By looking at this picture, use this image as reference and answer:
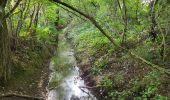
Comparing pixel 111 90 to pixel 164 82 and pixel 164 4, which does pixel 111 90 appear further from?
pixel 164 4

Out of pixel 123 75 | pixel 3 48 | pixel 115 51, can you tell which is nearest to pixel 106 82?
pixel 123 75

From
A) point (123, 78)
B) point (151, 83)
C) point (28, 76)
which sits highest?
point (28, 76)

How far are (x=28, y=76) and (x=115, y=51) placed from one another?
17.3ft

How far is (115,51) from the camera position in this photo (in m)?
18.1

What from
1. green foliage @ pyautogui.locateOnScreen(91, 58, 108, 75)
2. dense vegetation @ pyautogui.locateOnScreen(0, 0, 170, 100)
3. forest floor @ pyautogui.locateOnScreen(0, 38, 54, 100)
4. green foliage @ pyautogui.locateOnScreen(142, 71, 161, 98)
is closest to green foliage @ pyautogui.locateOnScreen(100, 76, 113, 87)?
dense vegetation @ pyautogui.locateOnScreen(0, 0, 170, 100)

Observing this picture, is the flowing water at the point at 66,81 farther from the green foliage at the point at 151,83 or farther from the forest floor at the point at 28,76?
the green foliage at the point at 151,83

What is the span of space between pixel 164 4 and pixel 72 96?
6.51 meters

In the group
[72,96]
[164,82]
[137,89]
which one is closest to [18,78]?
[72,96]

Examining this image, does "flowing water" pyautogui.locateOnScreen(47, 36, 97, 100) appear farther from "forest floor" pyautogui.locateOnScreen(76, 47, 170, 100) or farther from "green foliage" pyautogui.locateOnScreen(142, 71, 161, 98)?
"green foliage" pyautogui.locateOnScreen(142, 71, 161, 98)

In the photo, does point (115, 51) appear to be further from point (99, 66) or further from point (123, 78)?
point (123, 78)

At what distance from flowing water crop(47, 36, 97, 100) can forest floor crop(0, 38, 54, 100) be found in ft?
1.66

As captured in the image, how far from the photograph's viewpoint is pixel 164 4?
14.5 m

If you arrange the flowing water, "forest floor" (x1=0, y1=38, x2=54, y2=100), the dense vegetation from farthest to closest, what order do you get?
the flowing water → "forest floor" (x1=0, y1=38, x2=54, y2=100) → the dense vegetation

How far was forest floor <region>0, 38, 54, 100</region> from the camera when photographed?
1332cm
